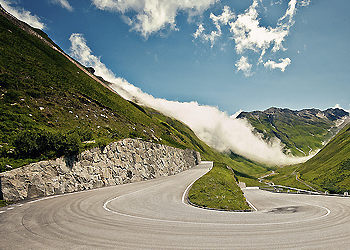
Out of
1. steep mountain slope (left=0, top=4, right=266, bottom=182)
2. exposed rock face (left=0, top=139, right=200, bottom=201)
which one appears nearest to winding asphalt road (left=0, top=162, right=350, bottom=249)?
exposed rock face (left=0, top=139, right=200, bottom=201)

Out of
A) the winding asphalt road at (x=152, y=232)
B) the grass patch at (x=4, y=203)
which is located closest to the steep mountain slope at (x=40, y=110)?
the grass patch at (x=4, y=203)

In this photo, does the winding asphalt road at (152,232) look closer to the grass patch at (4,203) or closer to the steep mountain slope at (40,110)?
the grass patch at (4,203)

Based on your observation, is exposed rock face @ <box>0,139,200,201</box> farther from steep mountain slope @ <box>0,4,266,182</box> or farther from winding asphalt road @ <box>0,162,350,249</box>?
winding asphalt road @ <box>0,162,350,249</box>

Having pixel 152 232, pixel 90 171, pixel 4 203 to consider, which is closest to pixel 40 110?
pixel 90 171

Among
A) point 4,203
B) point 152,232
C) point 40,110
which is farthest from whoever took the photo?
point 40,110

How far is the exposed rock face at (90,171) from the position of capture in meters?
17.3

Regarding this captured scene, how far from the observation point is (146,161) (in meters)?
41.5

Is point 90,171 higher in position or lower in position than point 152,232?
higher

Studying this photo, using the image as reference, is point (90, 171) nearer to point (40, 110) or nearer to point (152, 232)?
point (40, 110)

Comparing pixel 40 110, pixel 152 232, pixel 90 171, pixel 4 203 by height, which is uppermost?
pixel 40 110

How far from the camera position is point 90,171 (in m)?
26.2

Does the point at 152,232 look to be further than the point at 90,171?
No

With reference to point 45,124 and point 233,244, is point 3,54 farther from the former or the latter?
point 233,244

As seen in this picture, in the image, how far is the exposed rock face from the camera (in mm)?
17316
